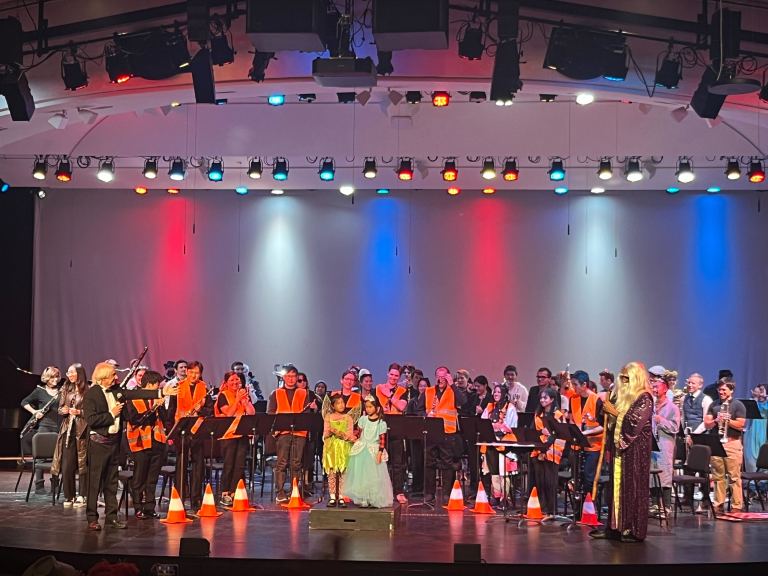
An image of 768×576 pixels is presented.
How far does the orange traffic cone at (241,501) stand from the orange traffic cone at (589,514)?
12.0 feet

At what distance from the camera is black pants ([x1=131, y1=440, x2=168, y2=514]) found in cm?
1057

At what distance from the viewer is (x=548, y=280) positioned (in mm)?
17844

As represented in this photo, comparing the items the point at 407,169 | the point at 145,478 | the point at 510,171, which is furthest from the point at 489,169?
the point at 145,478

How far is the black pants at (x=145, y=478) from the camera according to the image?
10.6 meters

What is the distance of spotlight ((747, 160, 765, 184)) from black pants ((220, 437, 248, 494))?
27.1ft

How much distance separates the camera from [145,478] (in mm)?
10695

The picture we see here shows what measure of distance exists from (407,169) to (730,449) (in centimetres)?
638

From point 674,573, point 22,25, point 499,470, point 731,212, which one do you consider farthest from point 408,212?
point 674,573

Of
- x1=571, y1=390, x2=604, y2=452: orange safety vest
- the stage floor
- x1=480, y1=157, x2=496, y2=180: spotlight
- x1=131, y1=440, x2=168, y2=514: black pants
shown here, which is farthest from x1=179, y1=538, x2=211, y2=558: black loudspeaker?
x1=480, y1=157, x2=496, y2=180: spotlight

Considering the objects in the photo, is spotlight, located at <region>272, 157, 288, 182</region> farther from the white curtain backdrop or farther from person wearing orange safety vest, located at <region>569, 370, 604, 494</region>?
person wearing orange safety vest, located at <region>569, 370, 604, 494</region>

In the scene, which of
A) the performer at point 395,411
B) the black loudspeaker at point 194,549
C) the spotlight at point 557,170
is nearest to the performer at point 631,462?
the performer at point 395,411

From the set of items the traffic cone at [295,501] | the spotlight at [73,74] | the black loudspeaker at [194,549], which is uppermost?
the spotlight at [73,74]

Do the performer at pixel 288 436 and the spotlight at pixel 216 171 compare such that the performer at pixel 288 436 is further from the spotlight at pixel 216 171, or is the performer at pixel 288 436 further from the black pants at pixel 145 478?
the spotlight at pixel 216 171

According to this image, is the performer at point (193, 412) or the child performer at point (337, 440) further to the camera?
the performer at point (193, 412)
